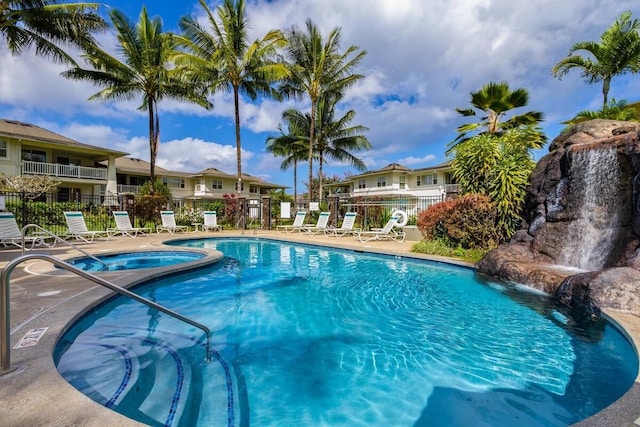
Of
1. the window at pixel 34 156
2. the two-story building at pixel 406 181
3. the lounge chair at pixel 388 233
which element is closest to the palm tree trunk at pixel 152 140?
the window at pixel 34 156

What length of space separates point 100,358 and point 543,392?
4.65 metres

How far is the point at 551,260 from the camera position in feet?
25.8

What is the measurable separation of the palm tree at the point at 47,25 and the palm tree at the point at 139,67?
4475 millimetres

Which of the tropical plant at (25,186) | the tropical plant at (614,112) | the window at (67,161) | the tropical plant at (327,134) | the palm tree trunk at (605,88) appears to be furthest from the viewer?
the tropical plant at (327,134)

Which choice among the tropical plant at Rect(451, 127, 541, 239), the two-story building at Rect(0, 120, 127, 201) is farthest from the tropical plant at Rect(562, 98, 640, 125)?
the two-story building at Rect(0, 120, 127, 201)

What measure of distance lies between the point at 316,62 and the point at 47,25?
522 inches

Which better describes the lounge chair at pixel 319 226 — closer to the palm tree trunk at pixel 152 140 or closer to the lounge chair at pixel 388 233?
the lounge chair at pixel 388 233

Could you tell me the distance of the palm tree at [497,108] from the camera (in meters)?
16.6

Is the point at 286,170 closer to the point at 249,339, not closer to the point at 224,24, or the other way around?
the point at 224,24

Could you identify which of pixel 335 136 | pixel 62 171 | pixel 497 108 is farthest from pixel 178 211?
pixel 497 108

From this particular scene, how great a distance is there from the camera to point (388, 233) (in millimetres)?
14094

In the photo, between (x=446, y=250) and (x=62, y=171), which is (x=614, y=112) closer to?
(x=446, y=250)

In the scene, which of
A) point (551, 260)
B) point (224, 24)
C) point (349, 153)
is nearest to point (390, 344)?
point (551, 260)

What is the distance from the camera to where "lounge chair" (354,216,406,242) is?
1345 centimetres
